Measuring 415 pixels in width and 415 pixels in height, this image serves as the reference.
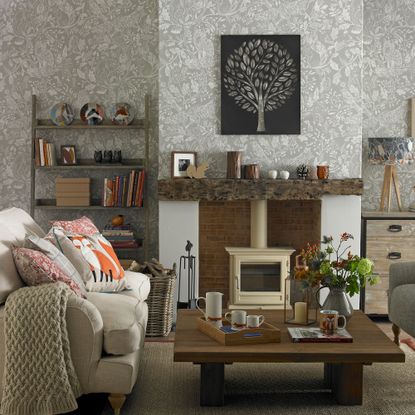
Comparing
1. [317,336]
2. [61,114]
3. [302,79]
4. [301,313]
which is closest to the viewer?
[317,336]

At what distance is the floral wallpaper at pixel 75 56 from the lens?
6547mm

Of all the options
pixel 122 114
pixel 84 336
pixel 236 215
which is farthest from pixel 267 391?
pixel 122 114

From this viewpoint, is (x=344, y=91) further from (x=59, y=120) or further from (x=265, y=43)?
(x=59, y=120)

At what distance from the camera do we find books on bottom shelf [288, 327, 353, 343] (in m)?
3.73

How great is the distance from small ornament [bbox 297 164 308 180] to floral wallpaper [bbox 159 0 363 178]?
9cm

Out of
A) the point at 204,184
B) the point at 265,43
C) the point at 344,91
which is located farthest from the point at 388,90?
the point at 204,184

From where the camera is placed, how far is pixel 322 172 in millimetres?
5945

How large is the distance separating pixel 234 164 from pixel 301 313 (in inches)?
82.0

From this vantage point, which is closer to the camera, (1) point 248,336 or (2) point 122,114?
(1) point 248,336

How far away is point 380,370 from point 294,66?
252 centimetres

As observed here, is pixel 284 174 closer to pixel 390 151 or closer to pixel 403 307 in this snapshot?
pixel 390 151

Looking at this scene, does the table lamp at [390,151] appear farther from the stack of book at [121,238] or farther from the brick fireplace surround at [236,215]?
the stack of book at [121,238]

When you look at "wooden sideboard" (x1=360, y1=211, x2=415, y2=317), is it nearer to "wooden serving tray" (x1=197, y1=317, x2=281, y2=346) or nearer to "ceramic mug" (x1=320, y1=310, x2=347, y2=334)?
"ceramic mug" (x1=320, y1=310, x2=347, y2=334)

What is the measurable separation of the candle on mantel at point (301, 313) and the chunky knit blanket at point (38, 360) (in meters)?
1.23
